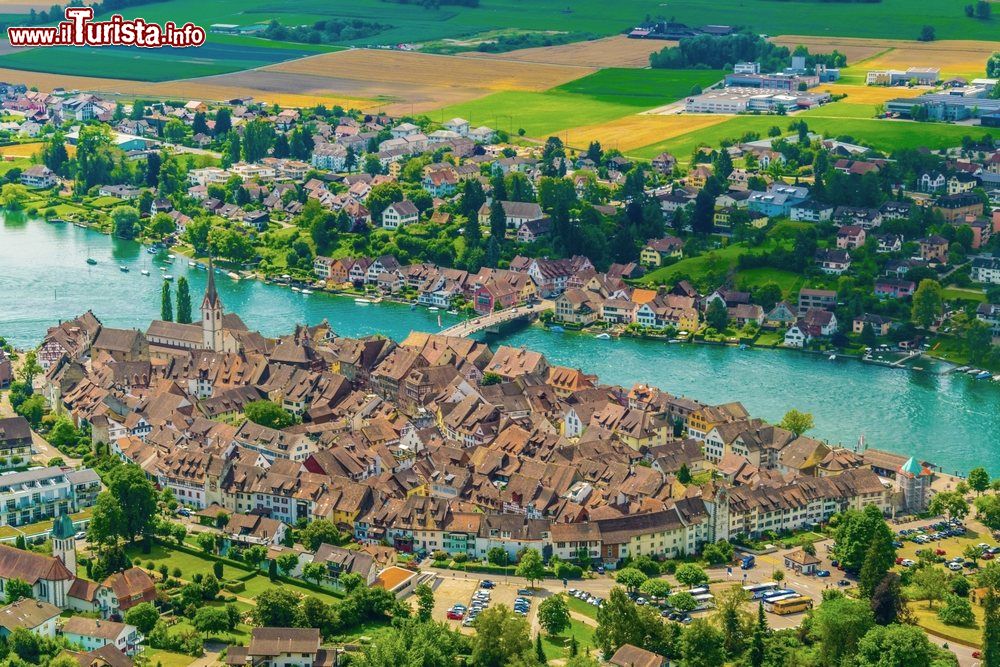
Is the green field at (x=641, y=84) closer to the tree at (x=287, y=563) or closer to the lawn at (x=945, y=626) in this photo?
the tree at (x=287, y=563)

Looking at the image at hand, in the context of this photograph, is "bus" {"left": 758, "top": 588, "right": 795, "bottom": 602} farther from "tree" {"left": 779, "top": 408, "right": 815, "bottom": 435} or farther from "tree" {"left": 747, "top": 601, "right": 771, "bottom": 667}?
"tree" {"left": 779, "top": 408, "right": 815, "bottom": 435}

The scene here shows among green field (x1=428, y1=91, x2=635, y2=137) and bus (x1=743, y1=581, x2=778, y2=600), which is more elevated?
green field (x1=428, y1=91, x2=635, y2=137)

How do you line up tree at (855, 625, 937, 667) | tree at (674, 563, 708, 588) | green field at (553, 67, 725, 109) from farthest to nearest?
green field at (553, 67, 725, 109), tree at (674, 563, 708, 588), tree at (855, 625, 937, 667)

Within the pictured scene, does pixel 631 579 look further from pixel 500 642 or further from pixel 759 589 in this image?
pixel 500 642

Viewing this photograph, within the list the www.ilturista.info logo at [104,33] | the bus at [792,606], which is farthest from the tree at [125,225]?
the bus at [792,606]

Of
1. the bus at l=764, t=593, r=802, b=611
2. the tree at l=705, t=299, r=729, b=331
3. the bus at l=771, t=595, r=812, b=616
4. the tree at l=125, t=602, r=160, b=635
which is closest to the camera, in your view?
the tree at l=125, t=602, r=160, b=635

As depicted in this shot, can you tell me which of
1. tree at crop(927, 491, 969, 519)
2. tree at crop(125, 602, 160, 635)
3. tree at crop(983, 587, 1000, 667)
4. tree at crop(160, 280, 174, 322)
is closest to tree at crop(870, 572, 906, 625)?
tree at crop(983, 587, 1000, 667)

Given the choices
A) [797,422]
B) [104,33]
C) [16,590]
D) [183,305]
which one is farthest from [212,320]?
[104,33]
